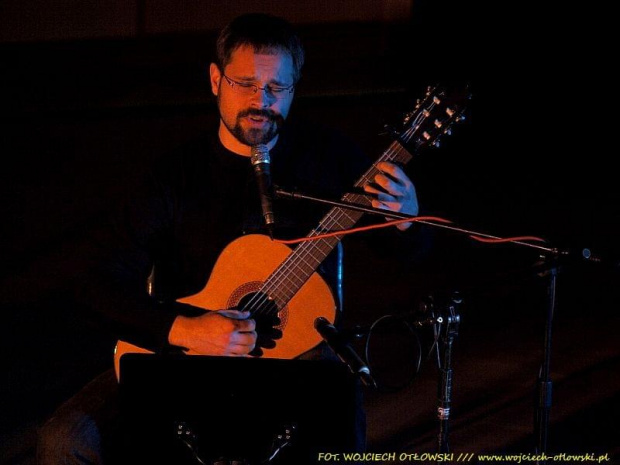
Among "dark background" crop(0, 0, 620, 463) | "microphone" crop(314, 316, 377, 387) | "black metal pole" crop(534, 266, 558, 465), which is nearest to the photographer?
"microphone" crop(314, 316, 377, 387)

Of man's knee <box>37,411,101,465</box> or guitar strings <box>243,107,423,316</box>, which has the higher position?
guitar strings <box>243,107,423,316</box>

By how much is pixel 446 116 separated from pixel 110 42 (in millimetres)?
4802

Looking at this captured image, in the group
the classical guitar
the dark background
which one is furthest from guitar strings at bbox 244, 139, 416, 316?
the dark background

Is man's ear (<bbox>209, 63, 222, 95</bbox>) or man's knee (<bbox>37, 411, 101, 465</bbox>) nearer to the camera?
man's knee (<bbox>37, 411, 101, 465</bbox>)

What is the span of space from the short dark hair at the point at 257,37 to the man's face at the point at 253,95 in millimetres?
21

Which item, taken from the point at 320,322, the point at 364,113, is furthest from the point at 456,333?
the point at 364,113

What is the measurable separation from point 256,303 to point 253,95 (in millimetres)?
682

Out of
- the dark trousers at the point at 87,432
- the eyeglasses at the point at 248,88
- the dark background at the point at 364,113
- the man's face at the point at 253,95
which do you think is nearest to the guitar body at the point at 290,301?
the dark trousers at the point at 87,432

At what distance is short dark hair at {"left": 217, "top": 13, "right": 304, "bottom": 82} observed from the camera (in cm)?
306

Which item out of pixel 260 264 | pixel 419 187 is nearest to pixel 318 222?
pixel 260 264

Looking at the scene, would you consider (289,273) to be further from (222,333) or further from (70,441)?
(70,441)

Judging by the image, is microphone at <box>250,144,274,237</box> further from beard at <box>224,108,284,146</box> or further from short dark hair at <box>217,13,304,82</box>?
short dark hair at <box>217,13,304,82</box>

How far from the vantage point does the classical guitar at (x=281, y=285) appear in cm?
293

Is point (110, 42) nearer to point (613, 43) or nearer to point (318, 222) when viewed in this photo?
point (613, 43)
